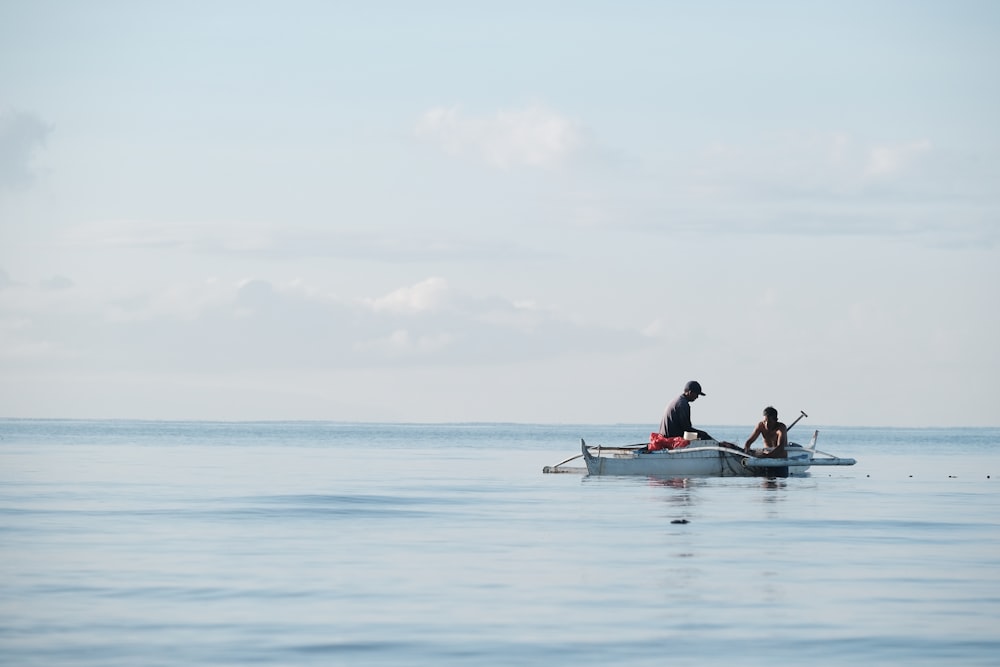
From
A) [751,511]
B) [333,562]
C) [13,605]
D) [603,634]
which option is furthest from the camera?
[751,511]

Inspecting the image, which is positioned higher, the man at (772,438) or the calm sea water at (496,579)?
the man at (772,438)

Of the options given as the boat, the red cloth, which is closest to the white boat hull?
the boat

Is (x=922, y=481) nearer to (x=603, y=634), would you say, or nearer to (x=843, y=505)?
(x=843, y=505)

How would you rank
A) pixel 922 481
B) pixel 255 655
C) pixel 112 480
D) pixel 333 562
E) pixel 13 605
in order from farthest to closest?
pixel 922 481 → pixel 112 480 → pixel 333 562 → pixel 13 605 → pixel 255 655

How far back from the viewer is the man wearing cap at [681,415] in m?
38.2

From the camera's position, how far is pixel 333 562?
19531 mm

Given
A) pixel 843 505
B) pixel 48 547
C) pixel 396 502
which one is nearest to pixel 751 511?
pixel 843 505

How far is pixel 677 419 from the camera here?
130 feet

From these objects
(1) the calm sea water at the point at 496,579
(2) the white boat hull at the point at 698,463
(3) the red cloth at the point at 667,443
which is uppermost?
(3) the red cloth at the point at 667,443

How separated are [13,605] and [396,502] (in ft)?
55.6

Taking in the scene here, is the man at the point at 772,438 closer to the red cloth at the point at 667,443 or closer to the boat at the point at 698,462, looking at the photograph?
the boat at the point at 698,462

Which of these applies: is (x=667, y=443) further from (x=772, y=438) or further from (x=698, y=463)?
(x=772, y=438)

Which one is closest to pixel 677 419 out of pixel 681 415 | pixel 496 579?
pixel 681 415

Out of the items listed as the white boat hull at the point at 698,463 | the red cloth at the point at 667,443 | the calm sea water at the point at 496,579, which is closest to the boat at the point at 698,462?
the white boat hull at the point at 698,463
